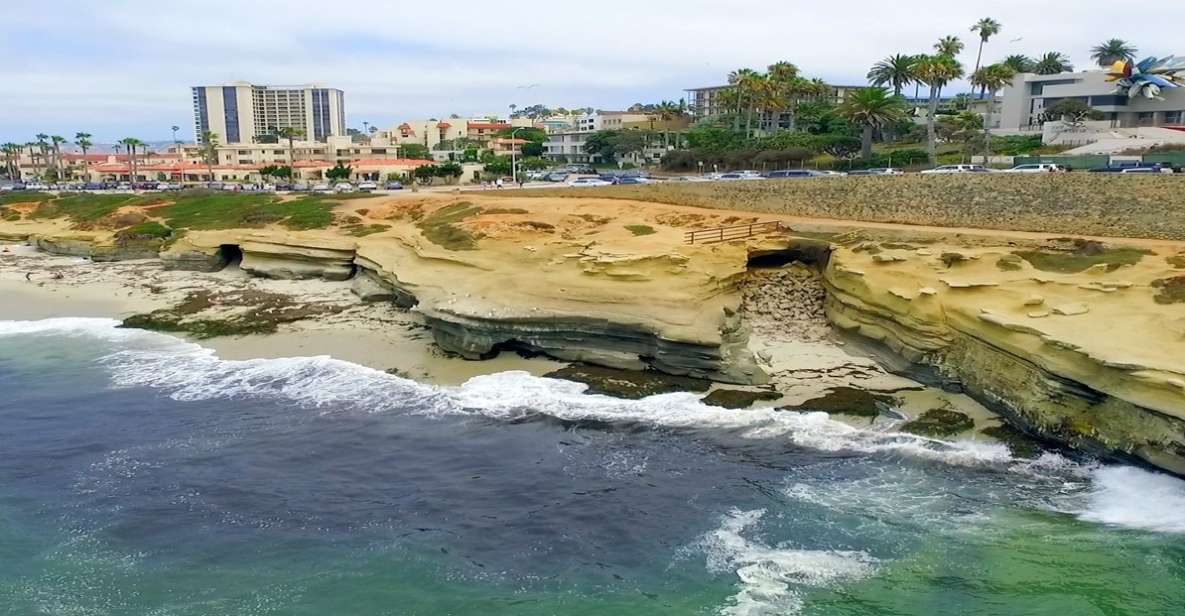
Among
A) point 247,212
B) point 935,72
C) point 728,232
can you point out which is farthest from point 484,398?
point 935,72

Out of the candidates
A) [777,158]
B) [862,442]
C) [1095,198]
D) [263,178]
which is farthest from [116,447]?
[263,178]

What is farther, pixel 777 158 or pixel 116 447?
pixel 777 158

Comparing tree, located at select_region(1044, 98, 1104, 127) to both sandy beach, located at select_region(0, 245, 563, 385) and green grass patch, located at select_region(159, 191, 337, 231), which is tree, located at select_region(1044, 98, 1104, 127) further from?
sandy beach, located at select_region(0, 245, 563, 385)

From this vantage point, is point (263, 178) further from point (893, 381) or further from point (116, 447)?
point (893, 381)

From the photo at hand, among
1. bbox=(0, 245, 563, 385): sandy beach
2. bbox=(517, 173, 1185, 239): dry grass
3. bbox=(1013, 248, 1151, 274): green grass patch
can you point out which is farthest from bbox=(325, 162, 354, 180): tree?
bbox=(1013, 248, 1151, 274): green grass patch

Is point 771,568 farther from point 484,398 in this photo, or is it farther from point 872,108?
point 872,108

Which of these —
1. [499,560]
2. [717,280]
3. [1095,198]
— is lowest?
[499,560]

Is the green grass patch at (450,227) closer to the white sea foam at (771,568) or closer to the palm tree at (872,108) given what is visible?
the white sea foam at (771,568)
